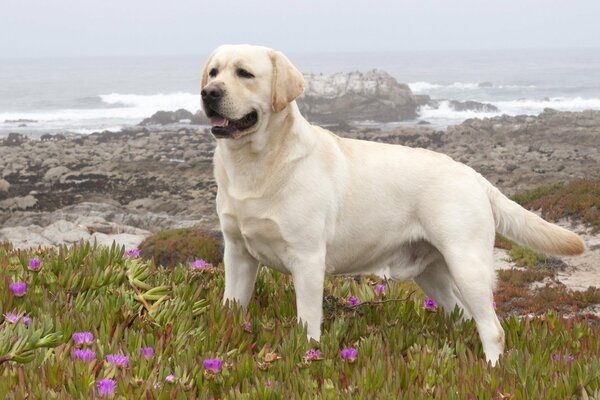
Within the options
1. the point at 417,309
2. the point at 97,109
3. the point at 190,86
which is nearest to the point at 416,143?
the point at 417,309

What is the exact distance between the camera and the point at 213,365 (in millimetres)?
3652

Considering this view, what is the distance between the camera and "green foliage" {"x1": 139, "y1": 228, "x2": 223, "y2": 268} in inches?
655

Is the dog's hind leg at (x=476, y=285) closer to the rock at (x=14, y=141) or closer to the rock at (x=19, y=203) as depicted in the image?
the rock at (x=19, y=203)

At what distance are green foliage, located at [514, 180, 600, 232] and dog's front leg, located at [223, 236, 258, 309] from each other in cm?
1376

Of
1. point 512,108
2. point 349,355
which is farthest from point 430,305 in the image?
point 512,108

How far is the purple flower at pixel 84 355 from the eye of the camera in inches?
143

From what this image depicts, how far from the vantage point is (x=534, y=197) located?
21484 mm

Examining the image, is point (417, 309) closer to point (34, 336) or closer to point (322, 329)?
point (322, 329)

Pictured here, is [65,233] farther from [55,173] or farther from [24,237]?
[55,173]

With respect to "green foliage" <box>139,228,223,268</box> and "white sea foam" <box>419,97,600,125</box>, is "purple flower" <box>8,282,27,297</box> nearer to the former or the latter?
"green foliage" <box>139,228,223,268</box>

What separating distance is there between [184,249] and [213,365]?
1327 cm

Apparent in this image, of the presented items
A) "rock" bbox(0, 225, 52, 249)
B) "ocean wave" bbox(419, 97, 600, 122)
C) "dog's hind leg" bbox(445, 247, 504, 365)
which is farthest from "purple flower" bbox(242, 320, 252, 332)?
"ocean wave" bbox(419, 97, 600, 122)

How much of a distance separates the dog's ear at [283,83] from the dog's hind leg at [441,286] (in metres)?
1.82

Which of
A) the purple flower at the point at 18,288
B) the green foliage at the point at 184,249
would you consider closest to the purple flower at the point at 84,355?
the purple flower at the point at 18,288
